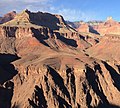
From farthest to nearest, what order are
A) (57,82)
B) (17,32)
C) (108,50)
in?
(17,32), (108,50), (57,82)

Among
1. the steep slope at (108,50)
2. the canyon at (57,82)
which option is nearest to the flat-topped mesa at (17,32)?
the canyon at (57,82)

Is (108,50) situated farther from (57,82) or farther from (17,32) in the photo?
(57,82)

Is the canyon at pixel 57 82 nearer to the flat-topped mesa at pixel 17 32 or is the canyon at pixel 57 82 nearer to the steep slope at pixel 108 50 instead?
the steep slope at pixel 108 50

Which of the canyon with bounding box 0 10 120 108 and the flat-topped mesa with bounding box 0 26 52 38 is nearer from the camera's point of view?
the canyon with bounding box 0 10 120 108

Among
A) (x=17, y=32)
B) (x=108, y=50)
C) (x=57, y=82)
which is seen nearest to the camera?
(x=57, y=82)

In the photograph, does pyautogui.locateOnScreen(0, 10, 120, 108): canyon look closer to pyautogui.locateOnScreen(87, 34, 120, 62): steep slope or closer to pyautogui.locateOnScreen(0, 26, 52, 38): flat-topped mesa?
pyautogui.locateOnScreen(87, 34, 120, 62): steep slope

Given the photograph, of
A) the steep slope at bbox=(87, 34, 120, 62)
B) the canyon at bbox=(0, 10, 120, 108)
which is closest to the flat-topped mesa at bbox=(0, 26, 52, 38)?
the canyon at bbox=(0, 10, 120, 108)

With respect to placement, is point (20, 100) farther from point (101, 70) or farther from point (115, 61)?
point (115, 61)

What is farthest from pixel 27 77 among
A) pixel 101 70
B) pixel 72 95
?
pixel 101 70

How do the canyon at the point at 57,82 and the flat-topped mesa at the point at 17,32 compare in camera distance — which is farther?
the flat-topped mesa at the point at 17,32

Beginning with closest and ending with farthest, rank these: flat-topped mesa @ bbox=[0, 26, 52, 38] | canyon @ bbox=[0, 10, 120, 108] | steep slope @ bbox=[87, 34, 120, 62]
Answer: canyon @ bbox=[0, 10, 120, 108] → steep slope @ bbox=[87, 34, 120, 62] → flat-topped mesa @ bbox=[0, 26, 52, 38]

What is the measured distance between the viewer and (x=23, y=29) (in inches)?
7446

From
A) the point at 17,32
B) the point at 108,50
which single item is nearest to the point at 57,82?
the point at 108,50

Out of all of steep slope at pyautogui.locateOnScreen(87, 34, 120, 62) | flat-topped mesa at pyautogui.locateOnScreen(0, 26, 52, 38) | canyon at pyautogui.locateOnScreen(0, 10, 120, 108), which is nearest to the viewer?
canyon at pyautogui.locateOnScreen(0, 10, 120, 108)
